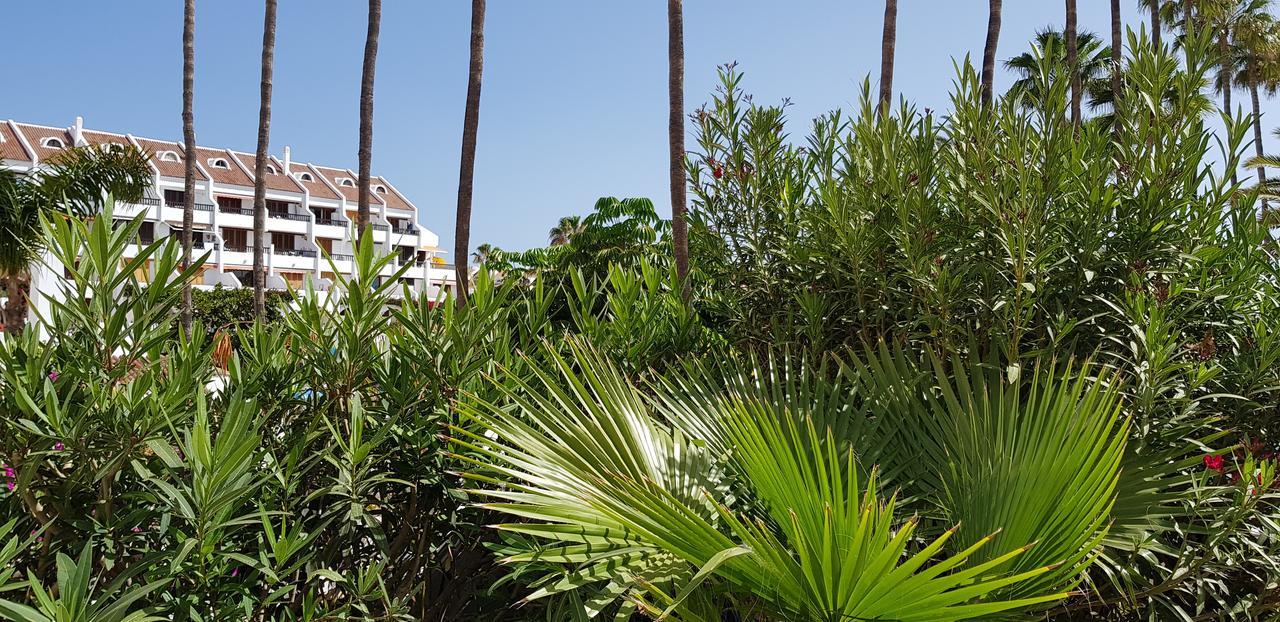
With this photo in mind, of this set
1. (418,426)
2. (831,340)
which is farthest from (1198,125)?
(418,426)

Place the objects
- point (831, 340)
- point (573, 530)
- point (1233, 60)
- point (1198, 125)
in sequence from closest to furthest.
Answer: point (573, 530) → point (1198, 125) → point (831, 340) → point (1233, 60)

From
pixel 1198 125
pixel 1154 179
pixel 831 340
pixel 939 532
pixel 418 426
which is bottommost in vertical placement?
pixel 939 532

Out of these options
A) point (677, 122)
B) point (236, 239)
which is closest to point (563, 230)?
point (677, 122)

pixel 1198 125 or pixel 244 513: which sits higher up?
pixel 1198 125

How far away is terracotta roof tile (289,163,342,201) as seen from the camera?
53.0 meters

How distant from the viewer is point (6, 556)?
4.35ft

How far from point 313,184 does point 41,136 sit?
579 inches

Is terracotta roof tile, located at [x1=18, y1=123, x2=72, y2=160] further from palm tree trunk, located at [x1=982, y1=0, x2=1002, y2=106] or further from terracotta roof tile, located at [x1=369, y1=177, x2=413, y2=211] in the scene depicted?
palm tree trunk, located at [x1=982, y1=0, x2=1002, y2=106]

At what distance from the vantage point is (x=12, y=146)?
42.5 metres

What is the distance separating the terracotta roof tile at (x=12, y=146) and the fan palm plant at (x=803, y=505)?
50.0m

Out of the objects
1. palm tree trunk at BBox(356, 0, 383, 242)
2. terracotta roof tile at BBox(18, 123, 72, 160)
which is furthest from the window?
palm tree trunk at BBox(356, 0, 383, 242)

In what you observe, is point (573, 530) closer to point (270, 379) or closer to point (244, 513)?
point (244, 513)

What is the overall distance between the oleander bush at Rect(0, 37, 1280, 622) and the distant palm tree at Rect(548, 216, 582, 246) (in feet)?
83.8

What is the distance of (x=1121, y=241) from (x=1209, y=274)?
518 millimetres
